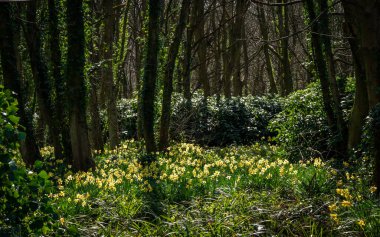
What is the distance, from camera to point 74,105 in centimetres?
1059

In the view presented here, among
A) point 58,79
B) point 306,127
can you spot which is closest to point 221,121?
point 306,127

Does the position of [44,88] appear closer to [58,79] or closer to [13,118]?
[58,79]

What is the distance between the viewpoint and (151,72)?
12.4m

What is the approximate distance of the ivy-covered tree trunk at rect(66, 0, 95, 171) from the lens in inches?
411

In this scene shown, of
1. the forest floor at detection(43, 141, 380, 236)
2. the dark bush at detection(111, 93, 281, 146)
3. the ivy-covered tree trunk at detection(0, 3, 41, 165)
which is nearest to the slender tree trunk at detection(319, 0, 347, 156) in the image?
the forest floor at detection(43, 141, 380, 236)

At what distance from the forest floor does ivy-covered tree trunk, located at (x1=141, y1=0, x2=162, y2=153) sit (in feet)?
11.7

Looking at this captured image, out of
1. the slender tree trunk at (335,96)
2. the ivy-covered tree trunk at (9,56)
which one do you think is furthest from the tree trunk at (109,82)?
the slender tree trunk at (335,96)

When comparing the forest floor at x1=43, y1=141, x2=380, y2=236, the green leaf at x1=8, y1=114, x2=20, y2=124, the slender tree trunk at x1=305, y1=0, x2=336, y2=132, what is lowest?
the forest floor at x1=43, y1=141, x2=380, y2=236

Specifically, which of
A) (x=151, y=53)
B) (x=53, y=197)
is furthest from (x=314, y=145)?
(x=53, y=197)

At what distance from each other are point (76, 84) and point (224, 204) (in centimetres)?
549

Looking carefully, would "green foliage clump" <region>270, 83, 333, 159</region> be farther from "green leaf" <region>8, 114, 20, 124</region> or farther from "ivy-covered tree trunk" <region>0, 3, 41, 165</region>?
"green leaf" <region>8, 114, 20, 124</region>

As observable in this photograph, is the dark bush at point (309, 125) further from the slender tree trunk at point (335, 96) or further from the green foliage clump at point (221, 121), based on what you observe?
the green foliage clump at point (221, 121)

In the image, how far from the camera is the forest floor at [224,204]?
5.38m

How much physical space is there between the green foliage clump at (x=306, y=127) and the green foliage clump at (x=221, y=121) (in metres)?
4.61
